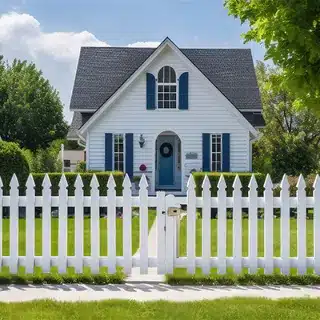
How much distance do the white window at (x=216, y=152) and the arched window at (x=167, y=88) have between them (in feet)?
7.53

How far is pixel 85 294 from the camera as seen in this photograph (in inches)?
261

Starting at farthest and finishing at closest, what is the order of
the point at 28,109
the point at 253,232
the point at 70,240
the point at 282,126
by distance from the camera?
the point at 28,109, the point at 282,126, the point at 70,240, the point at 253,232

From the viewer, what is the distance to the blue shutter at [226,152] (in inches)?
955

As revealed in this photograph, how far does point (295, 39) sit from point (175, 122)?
19.7m

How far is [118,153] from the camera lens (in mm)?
24672

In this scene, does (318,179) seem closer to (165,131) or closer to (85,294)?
(85,294)

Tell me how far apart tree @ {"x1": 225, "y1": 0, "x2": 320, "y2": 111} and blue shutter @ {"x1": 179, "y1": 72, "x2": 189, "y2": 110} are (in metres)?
19.0

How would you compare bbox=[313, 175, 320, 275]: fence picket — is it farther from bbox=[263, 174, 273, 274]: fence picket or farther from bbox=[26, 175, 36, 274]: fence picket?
bbox=[26, 175, 36, 274]: fence picket

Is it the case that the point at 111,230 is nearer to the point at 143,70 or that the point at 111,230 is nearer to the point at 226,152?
the point at 226,152

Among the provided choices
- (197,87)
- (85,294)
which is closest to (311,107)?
(85,294)

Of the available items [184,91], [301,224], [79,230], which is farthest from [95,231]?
[184,91]

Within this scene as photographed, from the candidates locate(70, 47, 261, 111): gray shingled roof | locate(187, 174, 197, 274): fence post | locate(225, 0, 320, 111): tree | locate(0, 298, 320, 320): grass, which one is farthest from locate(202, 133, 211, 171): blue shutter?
locate(225, 0, 320, 111): tree

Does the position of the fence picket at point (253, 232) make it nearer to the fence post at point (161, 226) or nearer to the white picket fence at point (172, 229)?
the white picket fence at point (172, 229)

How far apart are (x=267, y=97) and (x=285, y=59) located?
34076 mm
